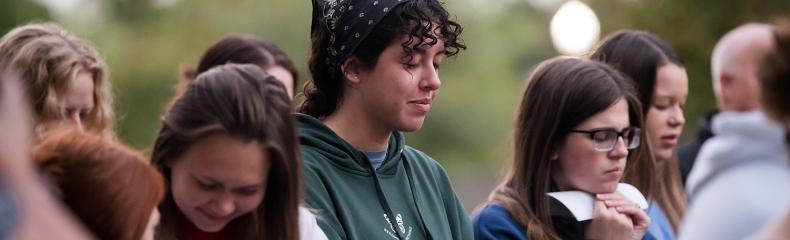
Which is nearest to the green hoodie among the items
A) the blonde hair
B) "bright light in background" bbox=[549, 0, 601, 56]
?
the blonde hair

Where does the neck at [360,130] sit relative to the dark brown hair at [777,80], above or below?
below

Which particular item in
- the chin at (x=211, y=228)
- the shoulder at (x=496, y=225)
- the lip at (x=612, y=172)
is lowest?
the shoulder at (x=496, y=225)

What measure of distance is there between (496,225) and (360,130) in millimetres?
699

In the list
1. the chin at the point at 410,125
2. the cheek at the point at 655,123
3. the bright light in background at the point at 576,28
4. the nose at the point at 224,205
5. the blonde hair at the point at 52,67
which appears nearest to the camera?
the nose at the point at 224,205

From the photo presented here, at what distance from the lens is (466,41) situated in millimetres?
24062

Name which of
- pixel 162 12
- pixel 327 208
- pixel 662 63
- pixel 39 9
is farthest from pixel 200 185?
pixel 162 12

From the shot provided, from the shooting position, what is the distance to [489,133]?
86.2ft

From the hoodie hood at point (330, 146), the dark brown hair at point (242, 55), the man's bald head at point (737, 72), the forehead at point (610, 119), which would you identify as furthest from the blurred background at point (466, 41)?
the hoodie hood at point (330, 146)

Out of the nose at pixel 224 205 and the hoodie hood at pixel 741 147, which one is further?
the nose at pixel 224 205

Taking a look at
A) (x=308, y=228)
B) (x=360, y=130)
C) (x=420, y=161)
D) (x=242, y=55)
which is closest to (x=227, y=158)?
(x=308, y=228)

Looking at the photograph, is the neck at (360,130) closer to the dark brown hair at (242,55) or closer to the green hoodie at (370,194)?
the green hoodie at (370,194)

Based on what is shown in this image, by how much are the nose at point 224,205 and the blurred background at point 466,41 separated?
1127cm

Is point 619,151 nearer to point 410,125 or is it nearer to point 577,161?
point 577,161

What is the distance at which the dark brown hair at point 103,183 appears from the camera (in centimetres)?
238
